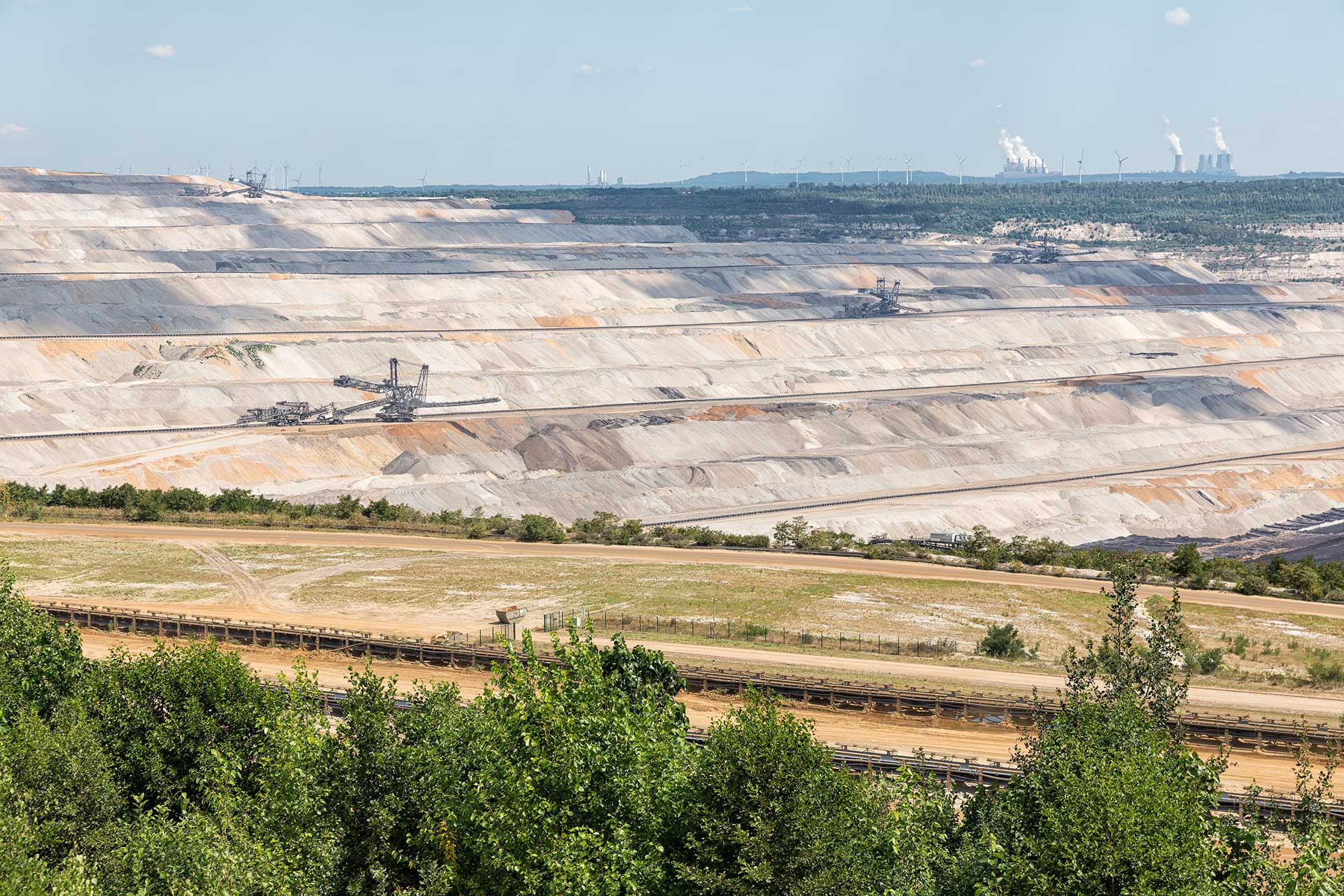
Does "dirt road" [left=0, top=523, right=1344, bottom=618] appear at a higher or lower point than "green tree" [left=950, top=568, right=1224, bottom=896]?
lower

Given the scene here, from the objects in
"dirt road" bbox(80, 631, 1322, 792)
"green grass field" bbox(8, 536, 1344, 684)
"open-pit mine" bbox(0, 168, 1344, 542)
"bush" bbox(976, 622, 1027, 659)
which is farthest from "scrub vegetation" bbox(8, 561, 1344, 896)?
"open-pit mine" bbox(0, 168, 1344, 542)

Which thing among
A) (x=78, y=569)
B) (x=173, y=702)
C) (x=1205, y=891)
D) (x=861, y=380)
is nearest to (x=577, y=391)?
(x=861, y=380)

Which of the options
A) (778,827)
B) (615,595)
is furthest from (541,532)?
(778,827)

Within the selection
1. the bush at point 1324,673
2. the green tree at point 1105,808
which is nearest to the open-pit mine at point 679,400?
the bush at point 1324,673

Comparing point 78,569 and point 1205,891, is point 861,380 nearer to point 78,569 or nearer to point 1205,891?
point 78,569

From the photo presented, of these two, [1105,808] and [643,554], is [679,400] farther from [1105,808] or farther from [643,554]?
[1105,808]

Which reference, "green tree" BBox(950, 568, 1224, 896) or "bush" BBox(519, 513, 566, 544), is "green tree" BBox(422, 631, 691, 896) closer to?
"green tree" BBox(950, 568, 1224, 896)
